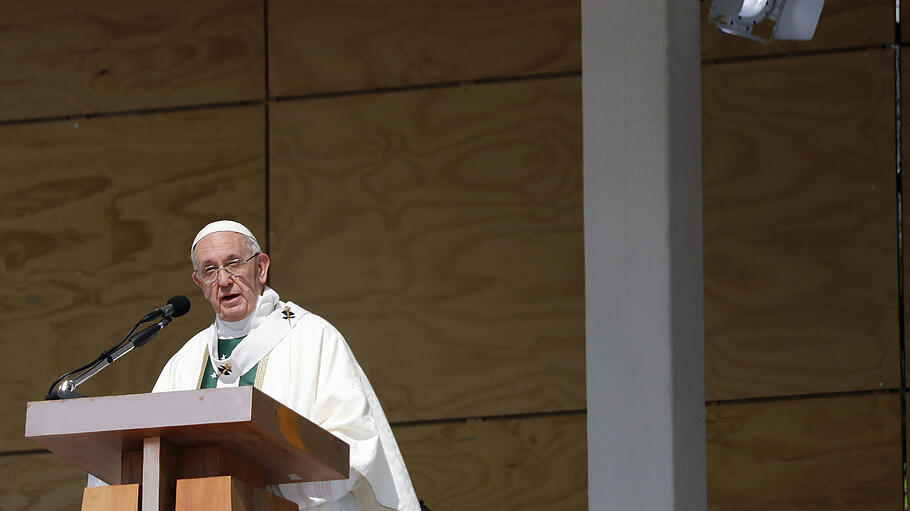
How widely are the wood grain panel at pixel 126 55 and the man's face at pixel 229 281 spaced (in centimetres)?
177

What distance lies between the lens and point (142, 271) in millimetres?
5684

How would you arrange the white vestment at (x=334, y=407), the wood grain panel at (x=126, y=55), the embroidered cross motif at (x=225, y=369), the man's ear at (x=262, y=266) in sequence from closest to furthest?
the white vestment at (x=334, y=407), the embroidered cross motif at (x=225, y=369), the man's ear at (x=262, y=266), the wood grain panel at (x=126, y=55)

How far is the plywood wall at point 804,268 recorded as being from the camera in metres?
5.16

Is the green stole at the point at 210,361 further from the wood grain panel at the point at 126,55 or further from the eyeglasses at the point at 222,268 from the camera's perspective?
the wood grain panel at the point at 126,55

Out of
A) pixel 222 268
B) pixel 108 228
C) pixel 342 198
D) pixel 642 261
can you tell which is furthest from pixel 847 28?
pixel 108 228

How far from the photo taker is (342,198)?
562 cm

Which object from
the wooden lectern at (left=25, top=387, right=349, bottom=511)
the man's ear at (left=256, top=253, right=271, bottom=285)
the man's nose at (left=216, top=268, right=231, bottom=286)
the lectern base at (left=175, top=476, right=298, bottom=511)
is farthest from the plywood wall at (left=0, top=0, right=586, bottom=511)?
the lectern base at (left=175, top=476, right=298, bottom=511)

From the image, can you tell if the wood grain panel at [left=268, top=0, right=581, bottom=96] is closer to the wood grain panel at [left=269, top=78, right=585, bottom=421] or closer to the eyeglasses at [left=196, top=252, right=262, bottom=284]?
the wood grain panel at [left=269, top=78, right=585, bottom=421]

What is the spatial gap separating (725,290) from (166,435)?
2867 mm

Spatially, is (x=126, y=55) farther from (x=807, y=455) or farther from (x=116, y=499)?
(x=116, y=499)

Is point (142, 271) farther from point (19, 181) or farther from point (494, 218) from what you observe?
point (494, 218)

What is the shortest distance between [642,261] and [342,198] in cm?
230

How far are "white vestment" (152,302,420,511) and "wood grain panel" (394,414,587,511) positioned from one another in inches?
60.1

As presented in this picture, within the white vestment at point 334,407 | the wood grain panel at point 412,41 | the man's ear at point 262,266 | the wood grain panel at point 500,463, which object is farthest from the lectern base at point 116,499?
the wood grain panel at point 412,41
